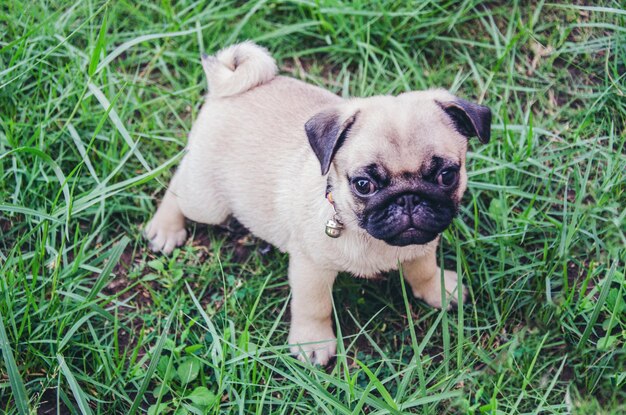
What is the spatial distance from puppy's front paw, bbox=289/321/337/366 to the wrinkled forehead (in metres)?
1.23

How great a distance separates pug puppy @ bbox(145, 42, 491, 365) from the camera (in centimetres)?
350

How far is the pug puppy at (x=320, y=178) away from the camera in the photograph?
3500 millimetres

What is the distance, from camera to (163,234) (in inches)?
191

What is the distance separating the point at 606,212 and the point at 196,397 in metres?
2.72

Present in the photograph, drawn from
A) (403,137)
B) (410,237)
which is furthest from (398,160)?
(410,237)

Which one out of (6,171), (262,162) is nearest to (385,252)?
(262,162)

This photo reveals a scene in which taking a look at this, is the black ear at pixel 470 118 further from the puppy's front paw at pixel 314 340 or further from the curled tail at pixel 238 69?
the puppy's front paw at pixel 314 340

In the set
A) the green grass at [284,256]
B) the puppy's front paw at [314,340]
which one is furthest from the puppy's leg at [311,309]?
the green grass at [284,256]

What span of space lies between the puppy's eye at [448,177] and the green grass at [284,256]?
2.38ft

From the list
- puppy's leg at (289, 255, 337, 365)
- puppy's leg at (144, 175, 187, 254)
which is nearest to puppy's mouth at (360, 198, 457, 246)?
puppy's leg at (289, 255, 337, 365)

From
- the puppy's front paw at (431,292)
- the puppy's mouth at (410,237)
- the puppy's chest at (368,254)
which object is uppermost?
the puppy's mouth at (410,237)

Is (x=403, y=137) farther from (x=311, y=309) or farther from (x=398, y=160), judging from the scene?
(x=311, y=309)

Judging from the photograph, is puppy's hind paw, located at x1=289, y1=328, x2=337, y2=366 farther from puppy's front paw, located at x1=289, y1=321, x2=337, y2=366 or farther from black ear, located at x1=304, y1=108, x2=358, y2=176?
black ear, located at x1=304, y1=108, x2=358, y2=176

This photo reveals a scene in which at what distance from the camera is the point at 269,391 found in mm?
3986
